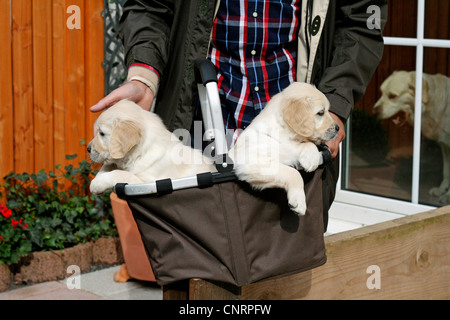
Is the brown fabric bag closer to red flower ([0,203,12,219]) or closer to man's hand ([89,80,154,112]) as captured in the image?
man's hand ([89,80,154,112])

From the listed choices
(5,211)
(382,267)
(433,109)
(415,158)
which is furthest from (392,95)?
(5,211)

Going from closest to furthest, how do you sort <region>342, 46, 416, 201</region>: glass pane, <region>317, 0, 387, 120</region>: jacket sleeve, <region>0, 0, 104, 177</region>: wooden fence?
<region>317, 0, 387, 120</region>: jacket sleeve, <region>342, 46, 416, 201</region>: glass pane, <region>0, 0, 104, 177</region>: wooden fence

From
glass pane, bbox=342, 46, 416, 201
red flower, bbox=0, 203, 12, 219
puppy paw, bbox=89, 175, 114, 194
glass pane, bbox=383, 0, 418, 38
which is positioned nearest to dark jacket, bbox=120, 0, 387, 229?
puppy paw, bbox=89, 175, 114, 194

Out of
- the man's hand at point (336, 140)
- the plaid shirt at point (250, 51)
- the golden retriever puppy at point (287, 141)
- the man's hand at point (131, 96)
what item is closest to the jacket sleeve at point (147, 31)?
the man's hand at point (131, 96)

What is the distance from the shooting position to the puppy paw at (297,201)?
2328 millimetres

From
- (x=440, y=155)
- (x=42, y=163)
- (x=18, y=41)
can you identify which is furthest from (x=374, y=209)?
(x=18, y=41)

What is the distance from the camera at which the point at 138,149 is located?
2.56 metres

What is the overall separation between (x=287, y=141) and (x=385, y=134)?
294cm

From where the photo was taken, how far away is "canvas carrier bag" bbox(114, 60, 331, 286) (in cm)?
226

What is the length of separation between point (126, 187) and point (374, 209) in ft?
11.3

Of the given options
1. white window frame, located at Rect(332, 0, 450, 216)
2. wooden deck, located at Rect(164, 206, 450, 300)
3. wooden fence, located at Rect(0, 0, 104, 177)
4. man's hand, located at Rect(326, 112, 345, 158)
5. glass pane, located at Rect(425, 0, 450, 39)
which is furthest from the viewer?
wooden fence, located at Rect(0, 0, 104, 177)

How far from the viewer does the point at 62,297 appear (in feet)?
16.8

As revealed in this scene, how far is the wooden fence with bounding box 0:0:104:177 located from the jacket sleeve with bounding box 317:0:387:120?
3.54m

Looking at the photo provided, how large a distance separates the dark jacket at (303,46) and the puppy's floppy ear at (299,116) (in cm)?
24
